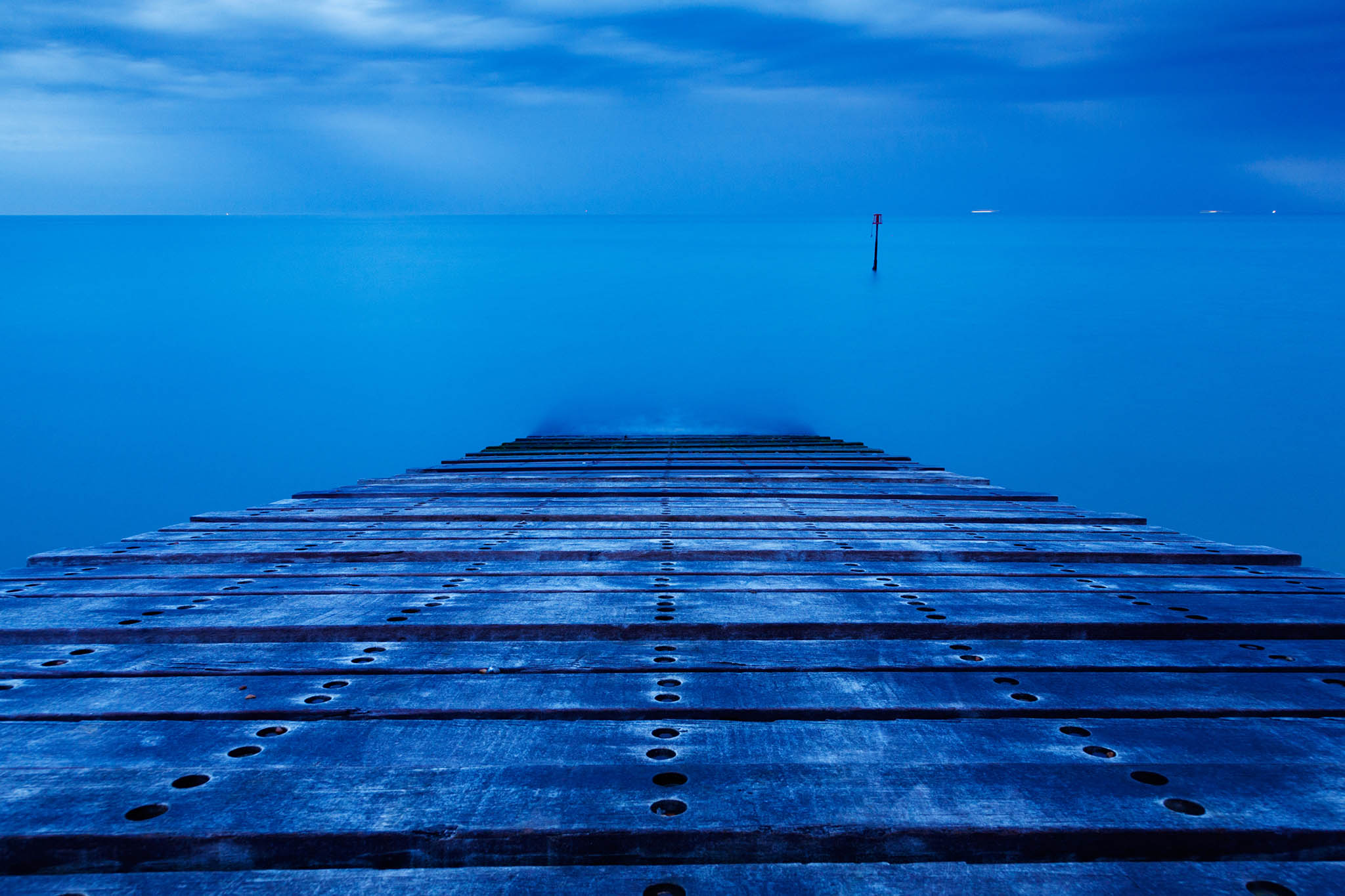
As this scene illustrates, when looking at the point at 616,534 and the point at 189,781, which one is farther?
the point at 616,534

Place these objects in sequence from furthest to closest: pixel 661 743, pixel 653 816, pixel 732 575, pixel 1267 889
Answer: pixel 732 575 → pixel 661 743 → pixel 653 816 → pixel 1267 889

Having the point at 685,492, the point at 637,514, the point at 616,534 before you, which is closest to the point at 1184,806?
the point at 616,534

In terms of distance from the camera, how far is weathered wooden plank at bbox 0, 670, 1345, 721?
1.78 metres

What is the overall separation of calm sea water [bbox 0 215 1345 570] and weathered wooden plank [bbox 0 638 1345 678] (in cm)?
1052

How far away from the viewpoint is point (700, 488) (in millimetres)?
5254

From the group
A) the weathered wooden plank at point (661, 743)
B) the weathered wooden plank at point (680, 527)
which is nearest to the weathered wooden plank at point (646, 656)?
the weathered wooden plank at point (661, 743)

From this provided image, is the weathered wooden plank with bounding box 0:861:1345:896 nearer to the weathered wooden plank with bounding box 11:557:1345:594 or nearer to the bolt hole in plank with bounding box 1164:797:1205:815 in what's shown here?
the bolt hole in plank with bounding box 1164:797:1205:815

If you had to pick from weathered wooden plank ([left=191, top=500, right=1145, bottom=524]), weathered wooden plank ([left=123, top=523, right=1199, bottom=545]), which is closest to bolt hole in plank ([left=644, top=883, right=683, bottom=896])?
weathered wooden plank ([left=123, top=523, right=1199, bottom=545])

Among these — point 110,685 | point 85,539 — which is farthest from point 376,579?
point 85,539

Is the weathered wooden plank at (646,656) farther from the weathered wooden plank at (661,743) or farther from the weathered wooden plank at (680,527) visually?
the weathered wooden plank at (680,527)

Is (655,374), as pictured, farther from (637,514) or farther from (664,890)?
(664,890)

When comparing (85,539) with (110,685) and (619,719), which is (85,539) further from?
(619,719)

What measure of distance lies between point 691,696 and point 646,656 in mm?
279

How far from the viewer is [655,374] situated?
19.9m
